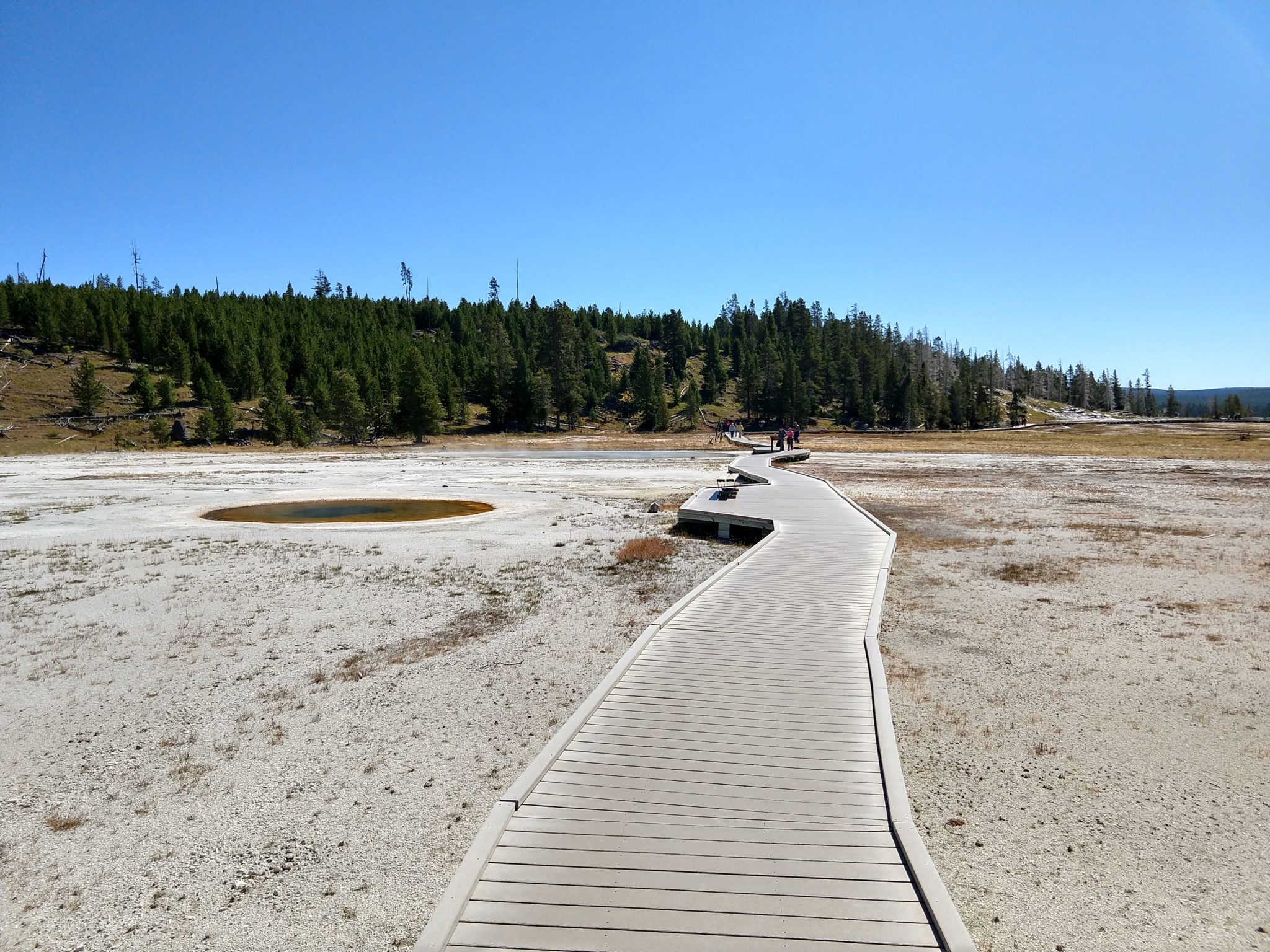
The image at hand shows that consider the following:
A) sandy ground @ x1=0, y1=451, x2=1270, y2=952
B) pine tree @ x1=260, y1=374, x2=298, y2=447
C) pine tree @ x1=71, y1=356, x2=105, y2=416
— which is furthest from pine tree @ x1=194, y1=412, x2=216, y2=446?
sandy ground @ x1=0, y1=451, x2=1270, y2=952

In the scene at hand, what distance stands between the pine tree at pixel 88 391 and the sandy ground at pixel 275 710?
75.6 m

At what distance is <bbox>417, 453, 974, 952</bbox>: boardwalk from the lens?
13.3ft

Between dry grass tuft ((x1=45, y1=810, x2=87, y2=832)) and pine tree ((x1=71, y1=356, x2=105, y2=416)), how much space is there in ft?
311

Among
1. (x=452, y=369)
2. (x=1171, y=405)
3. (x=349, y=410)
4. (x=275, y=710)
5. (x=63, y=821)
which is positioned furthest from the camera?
(x=1171, y=405)

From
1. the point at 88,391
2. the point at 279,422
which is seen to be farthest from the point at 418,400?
the point at 88,391

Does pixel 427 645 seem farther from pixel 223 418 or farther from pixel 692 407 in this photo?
pixel 692 407

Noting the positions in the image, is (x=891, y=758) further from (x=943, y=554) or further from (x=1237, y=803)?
(x=943, y=554)

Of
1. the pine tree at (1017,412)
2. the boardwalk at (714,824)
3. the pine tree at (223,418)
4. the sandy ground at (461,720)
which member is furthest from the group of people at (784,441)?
the pine tree at (1017,412)

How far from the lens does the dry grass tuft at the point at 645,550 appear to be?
17344 millimetres

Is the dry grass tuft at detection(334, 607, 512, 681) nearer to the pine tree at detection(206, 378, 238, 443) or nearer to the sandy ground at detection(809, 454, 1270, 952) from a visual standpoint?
the sandy ground at detection(809, 454, 1270, 952)

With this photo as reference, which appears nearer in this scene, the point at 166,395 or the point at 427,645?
the point at 427,645

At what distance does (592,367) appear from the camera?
393ft

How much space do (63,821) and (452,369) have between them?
378 ft

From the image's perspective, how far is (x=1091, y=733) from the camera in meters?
7.83
